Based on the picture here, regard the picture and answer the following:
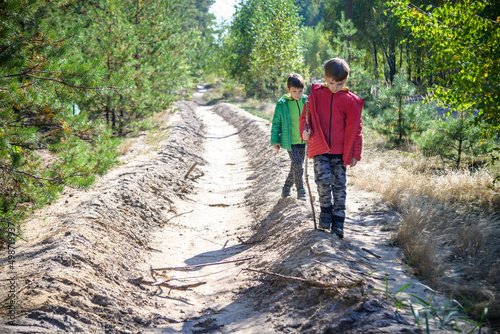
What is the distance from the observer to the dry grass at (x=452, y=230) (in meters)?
3.44

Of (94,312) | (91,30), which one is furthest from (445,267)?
(91,30)

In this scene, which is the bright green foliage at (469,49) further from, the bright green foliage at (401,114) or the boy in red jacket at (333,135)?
the bright green foliage at (401,114)

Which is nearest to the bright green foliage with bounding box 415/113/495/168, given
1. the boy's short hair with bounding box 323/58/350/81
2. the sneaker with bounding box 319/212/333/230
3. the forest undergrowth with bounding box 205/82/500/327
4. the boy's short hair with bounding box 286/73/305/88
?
the forest undergrowth with bounding box 205/82/500/327

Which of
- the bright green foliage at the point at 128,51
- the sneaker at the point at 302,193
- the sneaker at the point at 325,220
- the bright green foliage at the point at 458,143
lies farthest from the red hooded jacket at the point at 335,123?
the bright green foliage at the point at 458,143

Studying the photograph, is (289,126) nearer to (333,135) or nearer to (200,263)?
(333,135)

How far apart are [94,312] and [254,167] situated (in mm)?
7064

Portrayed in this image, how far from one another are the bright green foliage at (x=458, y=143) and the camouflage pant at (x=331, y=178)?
14.3ft

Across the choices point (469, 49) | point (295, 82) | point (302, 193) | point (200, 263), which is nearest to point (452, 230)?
point (302, 193)

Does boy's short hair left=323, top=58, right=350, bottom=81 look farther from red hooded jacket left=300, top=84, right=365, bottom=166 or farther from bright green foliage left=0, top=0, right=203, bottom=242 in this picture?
bright green foliage left=0, top=0, right=203, bottom=242

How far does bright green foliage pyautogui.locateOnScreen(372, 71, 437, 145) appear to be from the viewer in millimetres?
9797

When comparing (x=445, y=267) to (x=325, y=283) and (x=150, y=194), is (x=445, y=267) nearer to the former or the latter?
(x=325, y=283)

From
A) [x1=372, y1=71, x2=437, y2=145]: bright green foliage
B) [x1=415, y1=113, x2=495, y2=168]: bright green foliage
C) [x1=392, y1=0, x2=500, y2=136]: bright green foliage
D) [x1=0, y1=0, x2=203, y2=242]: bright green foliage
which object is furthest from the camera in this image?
[x1=372, y1=71, x2=437, y2=145]: bright green foliage

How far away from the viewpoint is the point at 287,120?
568 centimetres

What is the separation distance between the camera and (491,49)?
509cm
